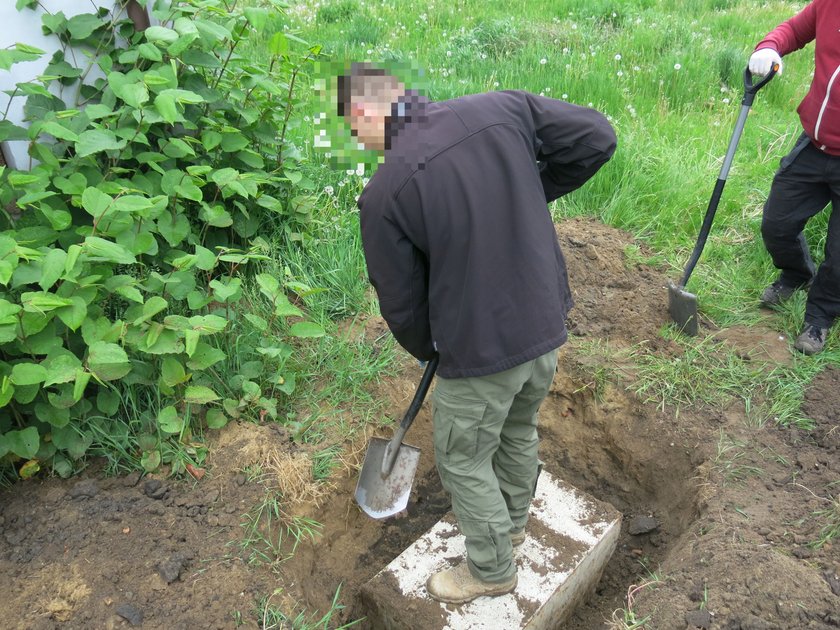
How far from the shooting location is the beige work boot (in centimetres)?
249

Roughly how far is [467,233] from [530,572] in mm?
1503

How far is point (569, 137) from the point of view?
82.6 inches

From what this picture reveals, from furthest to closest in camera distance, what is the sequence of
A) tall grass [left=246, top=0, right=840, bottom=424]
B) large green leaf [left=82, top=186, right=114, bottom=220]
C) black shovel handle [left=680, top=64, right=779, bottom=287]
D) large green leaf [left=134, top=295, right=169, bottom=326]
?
tall grass [left=246, top=0, right=840, bottom=424], black shovel handle [left=680, top=64, right=779, bottom=287], large green leaf [left=134, top=295, right=169, bottom=326], large green leaf [left=82, top=186, right=114, bottom=220]

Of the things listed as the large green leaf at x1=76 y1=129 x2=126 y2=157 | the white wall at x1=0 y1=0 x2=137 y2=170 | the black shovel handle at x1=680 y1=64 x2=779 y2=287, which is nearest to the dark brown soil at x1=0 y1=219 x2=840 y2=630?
the black shovel handle at x1=680 y1=64 x2=779 y2=287

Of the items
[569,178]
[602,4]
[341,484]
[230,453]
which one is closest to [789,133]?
[602,4]

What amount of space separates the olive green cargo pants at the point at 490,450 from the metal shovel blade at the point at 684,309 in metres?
1.45

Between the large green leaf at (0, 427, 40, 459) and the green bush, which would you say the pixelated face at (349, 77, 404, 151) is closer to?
the green bush

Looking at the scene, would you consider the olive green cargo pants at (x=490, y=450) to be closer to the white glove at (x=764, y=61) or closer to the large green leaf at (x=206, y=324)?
the large green leaf at (x=206, y=324)

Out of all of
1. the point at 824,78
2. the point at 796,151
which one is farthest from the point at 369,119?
the point at 796,151

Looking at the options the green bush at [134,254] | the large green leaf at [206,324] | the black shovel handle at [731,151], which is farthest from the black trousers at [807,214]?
the large green leaf at [206,324]

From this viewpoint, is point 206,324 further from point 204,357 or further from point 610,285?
point 610,285

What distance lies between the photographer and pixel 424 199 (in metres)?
1.70

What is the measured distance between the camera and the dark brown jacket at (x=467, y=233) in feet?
5.63

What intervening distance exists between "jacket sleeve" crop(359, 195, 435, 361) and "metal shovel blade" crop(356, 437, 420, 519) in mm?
834
